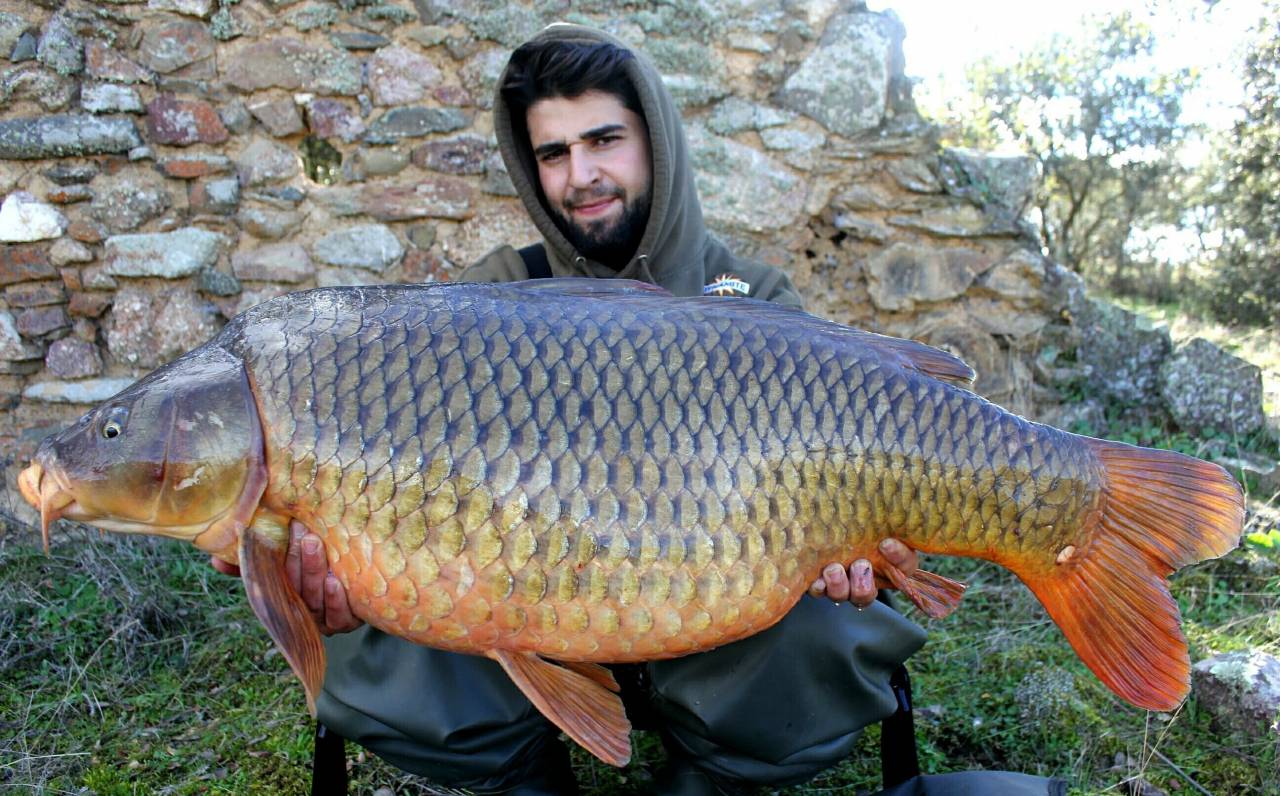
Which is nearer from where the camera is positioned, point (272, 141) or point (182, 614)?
point (182, 614)

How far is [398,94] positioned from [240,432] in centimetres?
228

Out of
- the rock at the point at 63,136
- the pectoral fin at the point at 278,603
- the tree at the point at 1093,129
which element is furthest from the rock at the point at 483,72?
the tree at the point at 1093,129

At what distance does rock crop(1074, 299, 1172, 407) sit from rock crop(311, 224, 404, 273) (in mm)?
2802

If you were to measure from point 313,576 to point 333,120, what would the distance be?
2.34 meters

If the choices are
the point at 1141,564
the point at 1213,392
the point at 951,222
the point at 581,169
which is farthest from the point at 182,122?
the point at 1213,392

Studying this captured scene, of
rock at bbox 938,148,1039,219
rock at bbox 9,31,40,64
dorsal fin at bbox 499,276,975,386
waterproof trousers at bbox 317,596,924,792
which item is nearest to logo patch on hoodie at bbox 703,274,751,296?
dorsal fin at bbox 499,276,975,386

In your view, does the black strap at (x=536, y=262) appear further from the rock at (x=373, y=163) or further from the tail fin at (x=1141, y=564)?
the tail fin at (x=1141, y=564)

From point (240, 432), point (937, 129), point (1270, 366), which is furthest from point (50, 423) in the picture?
point (1270, 366)

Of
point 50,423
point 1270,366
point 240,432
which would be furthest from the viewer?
point 1270,366

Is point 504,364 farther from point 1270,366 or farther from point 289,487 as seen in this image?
point 1270,366

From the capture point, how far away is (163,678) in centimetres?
227

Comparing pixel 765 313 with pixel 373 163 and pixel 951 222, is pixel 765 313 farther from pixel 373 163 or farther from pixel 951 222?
pixel 951 222

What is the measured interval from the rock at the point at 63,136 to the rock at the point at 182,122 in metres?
0.08

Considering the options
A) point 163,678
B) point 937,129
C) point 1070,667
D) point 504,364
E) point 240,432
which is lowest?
point 163,678
